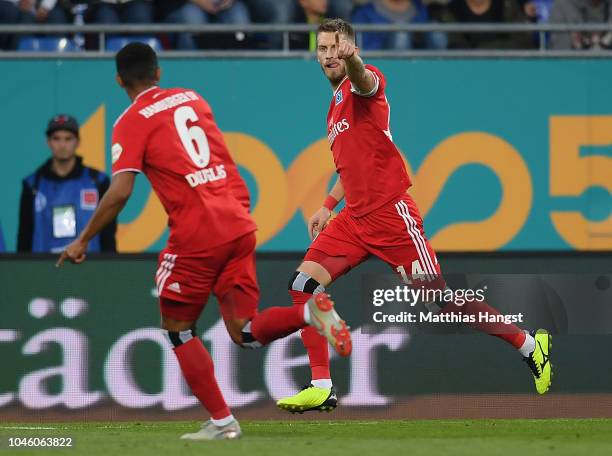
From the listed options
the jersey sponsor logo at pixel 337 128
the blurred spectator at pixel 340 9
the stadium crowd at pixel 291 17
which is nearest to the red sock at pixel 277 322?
the jersey sponsor logo at pixel 337 128

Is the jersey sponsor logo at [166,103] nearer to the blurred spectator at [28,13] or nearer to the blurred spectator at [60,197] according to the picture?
the blurred spectator at [60,197]

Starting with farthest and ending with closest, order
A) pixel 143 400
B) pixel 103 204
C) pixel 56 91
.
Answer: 1. pixel 56 91
2. pixel 143 400
3. pixel 103 204

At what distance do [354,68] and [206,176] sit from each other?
1.18 metres

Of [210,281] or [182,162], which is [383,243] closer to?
[210,281]

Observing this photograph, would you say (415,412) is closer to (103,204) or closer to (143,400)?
(143,400)

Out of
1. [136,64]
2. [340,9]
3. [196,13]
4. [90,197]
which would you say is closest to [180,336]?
[136,64]

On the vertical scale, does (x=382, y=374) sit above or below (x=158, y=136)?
below

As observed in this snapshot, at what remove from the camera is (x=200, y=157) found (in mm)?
6812

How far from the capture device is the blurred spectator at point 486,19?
12023mm

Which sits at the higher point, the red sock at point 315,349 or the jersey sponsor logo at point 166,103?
the jersey sponsor logo at point 166,103

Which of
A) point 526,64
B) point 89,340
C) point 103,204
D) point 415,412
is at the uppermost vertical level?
point 526,64

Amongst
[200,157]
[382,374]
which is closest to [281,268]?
[382,374]

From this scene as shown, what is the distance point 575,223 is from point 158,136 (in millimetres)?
5948

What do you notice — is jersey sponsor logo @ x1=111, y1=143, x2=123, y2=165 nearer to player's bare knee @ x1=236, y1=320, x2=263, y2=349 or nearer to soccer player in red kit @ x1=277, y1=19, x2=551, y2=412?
player's bare knee @ x1=236, y1=320, x2=263, y2=349
